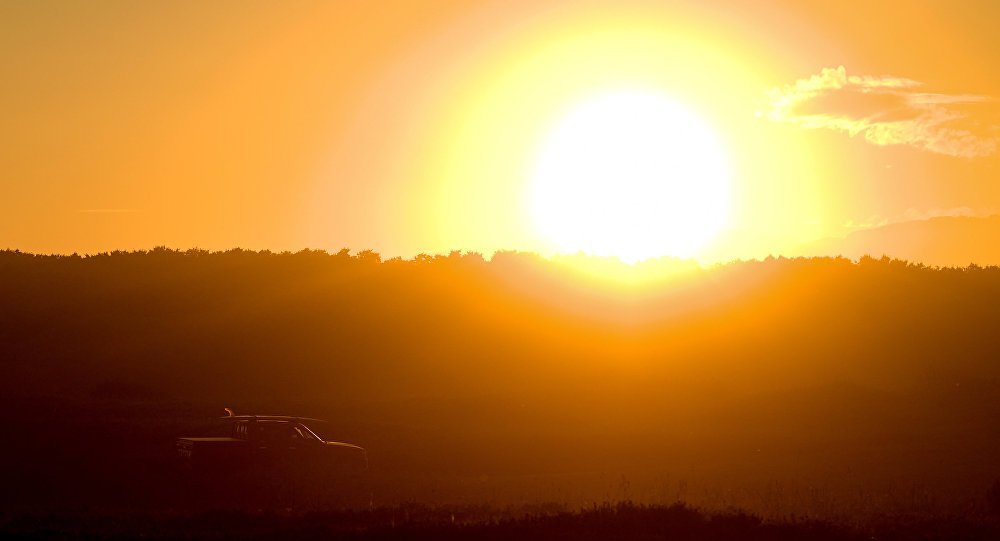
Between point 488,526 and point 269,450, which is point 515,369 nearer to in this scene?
point 269,450

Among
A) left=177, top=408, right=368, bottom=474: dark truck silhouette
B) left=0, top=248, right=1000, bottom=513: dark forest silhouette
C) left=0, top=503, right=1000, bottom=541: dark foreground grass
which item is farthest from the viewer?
left=0, top=248, right=1000, bottom=513: dark forest silhouette

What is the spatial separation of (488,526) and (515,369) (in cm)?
3752

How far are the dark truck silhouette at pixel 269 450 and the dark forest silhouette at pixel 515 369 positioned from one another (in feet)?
4.34

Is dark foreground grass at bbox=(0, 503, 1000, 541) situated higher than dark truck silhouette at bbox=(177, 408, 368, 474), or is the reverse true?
dark truck silhouette at bbox=(177, 408, 368, 474)

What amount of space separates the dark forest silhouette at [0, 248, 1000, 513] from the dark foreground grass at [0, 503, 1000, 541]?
12.6ft

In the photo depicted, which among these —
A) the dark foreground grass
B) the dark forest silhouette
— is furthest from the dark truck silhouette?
the dark foreground grass

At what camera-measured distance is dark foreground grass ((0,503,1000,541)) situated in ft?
63.8

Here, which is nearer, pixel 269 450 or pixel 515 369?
pixel 269 450

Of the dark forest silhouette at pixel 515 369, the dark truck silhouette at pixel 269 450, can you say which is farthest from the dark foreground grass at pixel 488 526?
the dark truck silhouette at pixel 269 450

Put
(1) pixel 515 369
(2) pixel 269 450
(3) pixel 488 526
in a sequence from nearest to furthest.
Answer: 1. (3) pixel 488 526
2. (2) pixel 269 450
3. (1) pixel 515 369

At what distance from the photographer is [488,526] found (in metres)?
20.3

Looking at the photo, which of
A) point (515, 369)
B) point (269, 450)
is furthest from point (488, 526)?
point (515, 369)

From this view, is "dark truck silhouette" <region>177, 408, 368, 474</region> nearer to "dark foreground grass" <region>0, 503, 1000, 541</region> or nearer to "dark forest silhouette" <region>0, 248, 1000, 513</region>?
"dark forest silhouette" <region>0, 248, 1000, 513</region>

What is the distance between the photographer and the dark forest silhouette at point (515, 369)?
3167 cm
